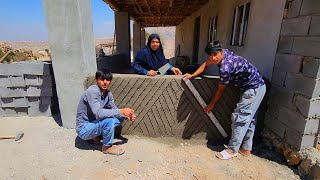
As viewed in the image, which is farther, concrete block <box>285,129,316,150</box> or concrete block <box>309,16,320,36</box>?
concrete block <box>285,129,316,150</box>

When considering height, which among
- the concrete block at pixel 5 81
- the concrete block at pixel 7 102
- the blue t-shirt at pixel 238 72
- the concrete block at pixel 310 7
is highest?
the concrete block at pixel 310 7

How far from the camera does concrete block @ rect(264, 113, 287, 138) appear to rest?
9.75 ft

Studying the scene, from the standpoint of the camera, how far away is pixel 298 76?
2670 millimetres

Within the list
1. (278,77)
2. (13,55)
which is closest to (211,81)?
(278,77)

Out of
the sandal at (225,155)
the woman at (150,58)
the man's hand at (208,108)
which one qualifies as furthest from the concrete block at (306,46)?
the woman at (150,58)

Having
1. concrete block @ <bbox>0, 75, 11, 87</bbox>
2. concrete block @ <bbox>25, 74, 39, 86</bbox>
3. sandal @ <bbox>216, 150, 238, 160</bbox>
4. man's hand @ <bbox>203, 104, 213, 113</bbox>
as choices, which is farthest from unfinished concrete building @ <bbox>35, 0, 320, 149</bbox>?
concrete block @ <bbox>0, 75, 11, 87</bbox>

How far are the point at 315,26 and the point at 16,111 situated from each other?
5.03 meters

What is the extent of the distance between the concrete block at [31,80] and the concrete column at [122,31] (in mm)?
5785

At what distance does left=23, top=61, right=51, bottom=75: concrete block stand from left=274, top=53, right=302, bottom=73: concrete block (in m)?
3.82

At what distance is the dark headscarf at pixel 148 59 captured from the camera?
375 cm

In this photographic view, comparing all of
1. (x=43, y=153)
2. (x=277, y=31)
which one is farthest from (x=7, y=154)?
(x=277, y=31)

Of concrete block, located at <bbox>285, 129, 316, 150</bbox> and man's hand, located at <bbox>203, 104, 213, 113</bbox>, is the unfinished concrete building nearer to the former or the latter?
concrete block, located at <bbox>285, 129, 316, 150</bbox>

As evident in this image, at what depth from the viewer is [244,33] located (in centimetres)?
493

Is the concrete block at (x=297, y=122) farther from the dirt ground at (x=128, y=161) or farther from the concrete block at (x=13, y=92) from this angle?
the concrete block at (x=13, y=92)
